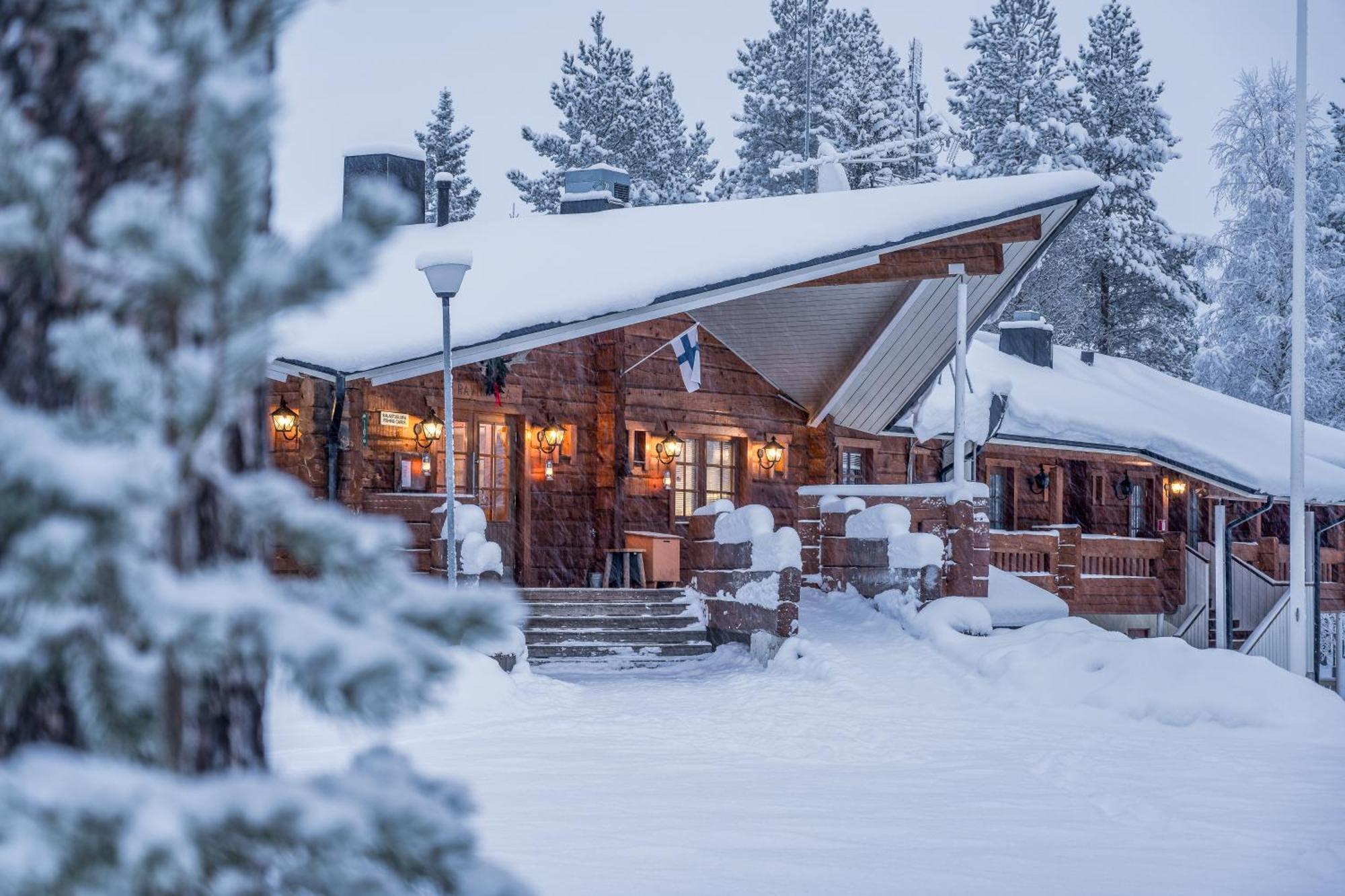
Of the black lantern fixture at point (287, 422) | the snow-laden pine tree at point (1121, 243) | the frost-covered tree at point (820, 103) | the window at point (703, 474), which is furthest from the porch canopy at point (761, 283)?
the frost-covered tree at point (820, 103)

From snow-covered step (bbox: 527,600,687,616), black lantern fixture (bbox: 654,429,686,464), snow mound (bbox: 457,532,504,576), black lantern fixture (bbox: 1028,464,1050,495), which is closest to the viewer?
snow mound (bbox: 457,532,504,576)

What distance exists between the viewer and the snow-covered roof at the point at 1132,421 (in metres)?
19.4

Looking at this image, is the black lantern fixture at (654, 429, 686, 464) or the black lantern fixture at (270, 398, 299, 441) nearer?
the black lantern fixture at (270, 398, 299, 441)

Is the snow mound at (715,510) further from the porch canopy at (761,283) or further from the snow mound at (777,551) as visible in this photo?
the porch canopy at (761,283)

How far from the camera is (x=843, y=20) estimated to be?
41.2 metres

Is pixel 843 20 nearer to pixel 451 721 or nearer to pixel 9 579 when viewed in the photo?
pixel 451 721

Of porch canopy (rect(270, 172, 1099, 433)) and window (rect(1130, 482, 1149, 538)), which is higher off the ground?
porch canopy (rect(270, 172, 1099, 433))

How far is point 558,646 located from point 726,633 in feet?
5.87

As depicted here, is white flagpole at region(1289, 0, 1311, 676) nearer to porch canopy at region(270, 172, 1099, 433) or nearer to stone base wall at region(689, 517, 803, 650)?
porch canopy at region(270, 172, 1099, 433)

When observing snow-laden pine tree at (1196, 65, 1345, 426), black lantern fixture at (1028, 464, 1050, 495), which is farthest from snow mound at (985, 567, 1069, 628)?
snow-laden pine tree at (1196, 65, 1345, 426)

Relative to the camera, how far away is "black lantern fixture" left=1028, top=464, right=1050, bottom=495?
22469 mm

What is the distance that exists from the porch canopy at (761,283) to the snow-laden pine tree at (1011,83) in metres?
23.0

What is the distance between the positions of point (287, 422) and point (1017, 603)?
8.38 meters

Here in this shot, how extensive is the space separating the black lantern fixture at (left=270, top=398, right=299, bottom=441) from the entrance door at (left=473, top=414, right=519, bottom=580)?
2456 millimetres
